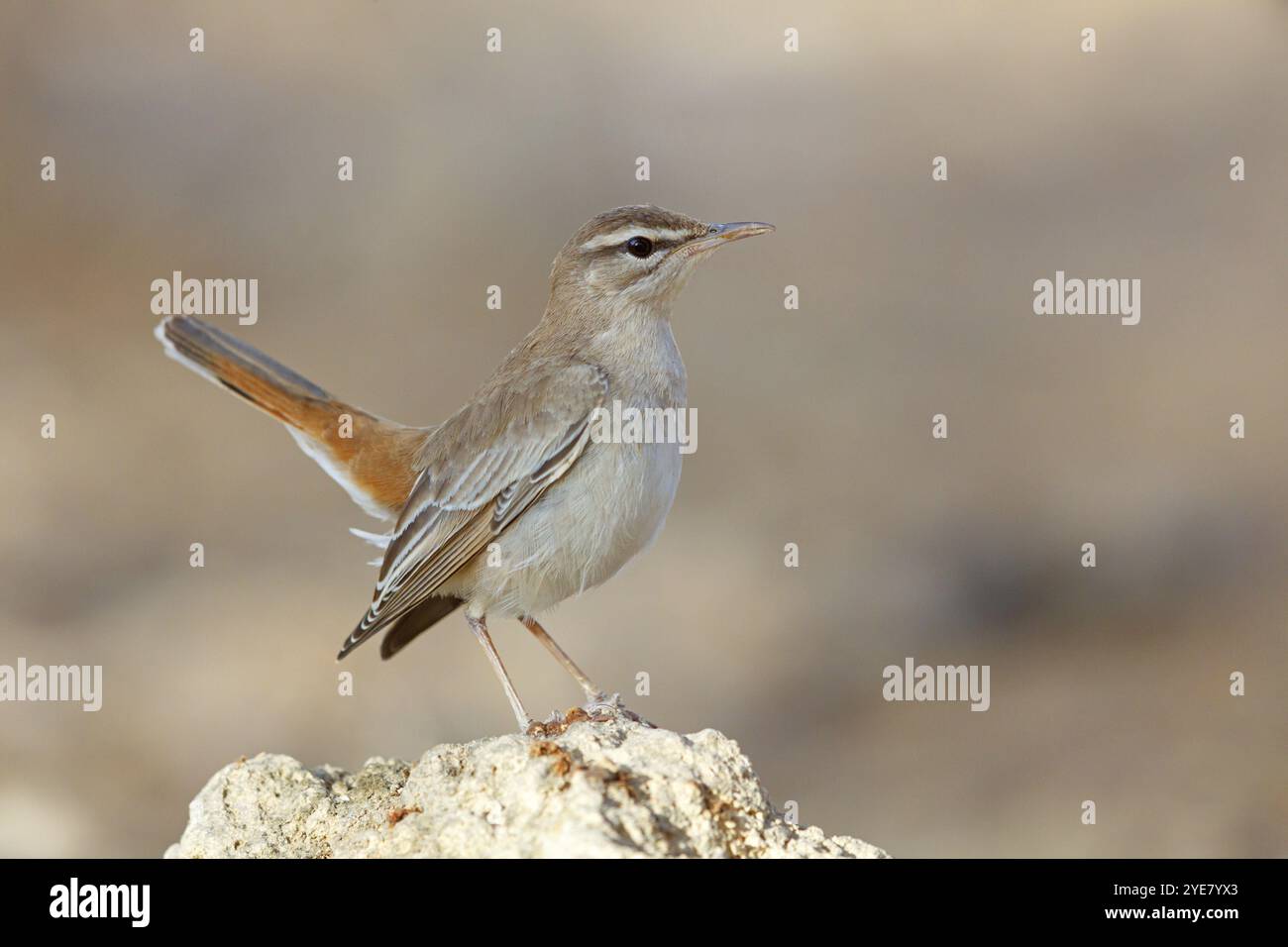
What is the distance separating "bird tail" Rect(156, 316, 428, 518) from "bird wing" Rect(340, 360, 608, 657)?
0.40 metres

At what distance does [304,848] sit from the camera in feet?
18.7

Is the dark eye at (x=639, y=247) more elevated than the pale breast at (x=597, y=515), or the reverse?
the dark eye at (x=639, y=247)

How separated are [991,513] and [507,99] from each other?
9980 millimetres

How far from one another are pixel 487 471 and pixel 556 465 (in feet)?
1.36

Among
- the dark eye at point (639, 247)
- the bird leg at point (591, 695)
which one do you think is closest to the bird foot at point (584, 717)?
the bird leg at point (591, 695)

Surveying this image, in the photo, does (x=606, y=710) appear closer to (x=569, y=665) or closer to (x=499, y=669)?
(x=569, y=665)

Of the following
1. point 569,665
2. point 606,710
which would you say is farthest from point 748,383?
point 606,710

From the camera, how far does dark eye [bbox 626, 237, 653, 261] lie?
7270 mm

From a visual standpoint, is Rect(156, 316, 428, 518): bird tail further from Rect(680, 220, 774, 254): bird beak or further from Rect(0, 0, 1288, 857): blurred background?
Rect(0, 0, 1288, 857): blurred background

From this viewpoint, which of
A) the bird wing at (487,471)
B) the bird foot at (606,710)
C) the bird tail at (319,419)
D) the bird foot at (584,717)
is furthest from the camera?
the bird tail at (319,419)

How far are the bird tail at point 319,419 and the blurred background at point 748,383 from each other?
4.71m

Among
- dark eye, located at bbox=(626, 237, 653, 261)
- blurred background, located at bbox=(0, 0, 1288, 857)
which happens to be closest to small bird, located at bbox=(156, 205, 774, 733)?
dark eye, located at bbox=(626, 237, 653, 261)

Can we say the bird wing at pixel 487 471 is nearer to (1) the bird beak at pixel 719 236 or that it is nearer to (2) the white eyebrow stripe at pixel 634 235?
(2) the white eyebrow stripe at pixel 634 235

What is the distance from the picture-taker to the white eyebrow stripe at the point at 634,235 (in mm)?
7238
